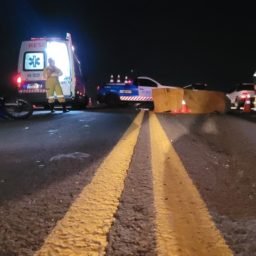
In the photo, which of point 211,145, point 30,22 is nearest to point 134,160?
point 211,145

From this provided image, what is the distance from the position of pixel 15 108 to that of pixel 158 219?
10623 millimetres

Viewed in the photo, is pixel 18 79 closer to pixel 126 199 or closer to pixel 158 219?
pixel 126 199

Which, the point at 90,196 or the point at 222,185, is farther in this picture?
the point at 222,185

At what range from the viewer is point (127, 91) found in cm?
2234

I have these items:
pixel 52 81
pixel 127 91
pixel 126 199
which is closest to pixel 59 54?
pixel 52 81

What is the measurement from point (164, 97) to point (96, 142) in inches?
460

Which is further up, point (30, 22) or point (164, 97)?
point (30, 22)

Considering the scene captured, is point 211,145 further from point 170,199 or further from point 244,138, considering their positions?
point 170,199

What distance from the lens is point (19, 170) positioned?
4770mm

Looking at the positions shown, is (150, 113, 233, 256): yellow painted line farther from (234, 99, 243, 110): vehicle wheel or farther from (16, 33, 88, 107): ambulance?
(234, 99, 243, 110): vehicle wheel

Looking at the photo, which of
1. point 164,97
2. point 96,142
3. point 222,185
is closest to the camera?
point 222,185

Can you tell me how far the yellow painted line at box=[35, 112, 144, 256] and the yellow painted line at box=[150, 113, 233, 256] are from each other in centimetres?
32

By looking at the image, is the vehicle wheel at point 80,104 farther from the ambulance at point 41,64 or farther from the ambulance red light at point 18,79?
the ambulance red light at point 18,79

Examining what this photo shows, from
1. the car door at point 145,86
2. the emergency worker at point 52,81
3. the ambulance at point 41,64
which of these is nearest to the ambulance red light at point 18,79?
the ambulance at point 41,64
